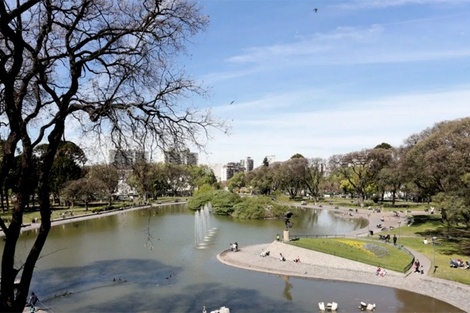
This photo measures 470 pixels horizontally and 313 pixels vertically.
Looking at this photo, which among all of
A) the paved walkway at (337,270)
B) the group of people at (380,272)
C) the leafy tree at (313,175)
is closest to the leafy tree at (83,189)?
the paved walkway at (337,270)

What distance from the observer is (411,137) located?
75.2 meters

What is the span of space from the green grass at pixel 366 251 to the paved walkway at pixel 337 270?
58 cm

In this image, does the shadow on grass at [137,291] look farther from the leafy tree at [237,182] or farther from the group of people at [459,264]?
the leafy tree at [237,182]

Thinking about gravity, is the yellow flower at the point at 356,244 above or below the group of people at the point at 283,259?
above

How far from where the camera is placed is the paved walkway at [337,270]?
24.7m

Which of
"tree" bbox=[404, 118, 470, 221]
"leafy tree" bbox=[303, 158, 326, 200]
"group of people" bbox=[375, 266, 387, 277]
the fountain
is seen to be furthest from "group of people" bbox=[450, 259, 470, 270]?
"leafy tree" bbox=[303, 158, 326, 200]

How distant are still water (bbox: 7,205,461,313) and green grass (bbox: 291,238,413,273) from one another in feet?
14.3

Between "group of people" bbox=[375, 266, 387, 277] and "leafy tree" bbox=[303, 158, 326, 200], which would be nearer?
"group of people" bbox=[375, 266, 387, 277]

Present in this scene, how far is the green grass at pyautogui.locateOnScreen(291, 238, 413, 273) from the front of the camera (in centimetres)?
2999

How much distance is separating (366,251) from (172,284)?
655 inches

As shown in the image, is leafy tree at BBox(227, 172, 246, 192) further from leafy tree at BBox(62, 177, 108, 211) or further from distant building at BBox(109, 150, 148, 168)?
distant building at BBox(109, 150, 148, 168)

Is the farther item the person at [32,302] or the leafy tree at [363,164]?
the leafy tree at [363,164]

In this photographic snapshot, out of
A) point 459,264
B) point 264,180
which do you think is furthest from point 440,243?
point 264,180

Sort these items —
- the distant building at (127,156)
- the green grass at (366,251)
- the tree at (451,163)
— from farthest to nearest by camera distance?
the tree at (451,163) → the green grass at (366,251) → the distant building at (127,156)
